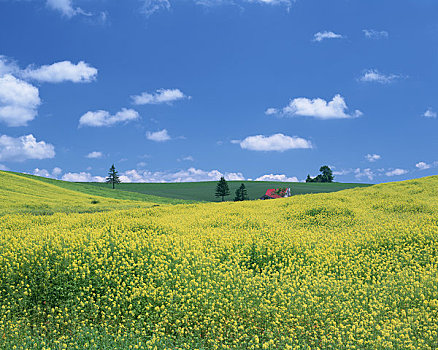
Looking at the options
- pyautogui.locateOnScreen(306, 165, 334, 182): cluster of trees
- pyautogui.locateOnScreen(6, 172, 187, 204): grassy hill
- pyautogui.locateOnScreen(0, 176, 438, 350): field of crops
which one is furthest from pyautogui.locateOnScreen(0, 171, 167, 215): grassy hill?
pyautogui.locateOnScreen(306, 165, 334, 182): cluster of trees

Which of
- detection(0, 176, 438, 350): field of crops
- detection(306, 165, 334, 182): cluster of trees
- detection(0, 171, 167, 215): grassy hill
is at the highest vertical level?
detection(306, 165, 334, 182): cluster of trees

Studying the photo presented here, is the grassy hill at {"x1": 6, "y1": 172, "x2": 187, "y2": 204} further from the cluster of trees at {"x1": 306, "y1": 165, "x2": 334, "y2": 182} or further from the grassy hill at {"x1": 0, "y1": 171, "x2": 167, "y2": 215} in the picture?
the cluster of trees at {"x1": 306, "y1": 165, "x2": 334, "y2": 182}

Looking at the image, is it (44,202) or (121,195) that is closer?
(44,202)

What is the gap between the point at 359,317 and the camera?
715 cm

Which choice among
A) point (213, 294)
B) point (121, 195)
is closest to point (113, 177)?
point (121, 195)

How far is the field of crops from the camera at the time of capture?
6516mm

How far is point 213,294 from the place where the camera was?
766 cm

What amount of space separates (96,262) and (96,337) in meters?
2.79

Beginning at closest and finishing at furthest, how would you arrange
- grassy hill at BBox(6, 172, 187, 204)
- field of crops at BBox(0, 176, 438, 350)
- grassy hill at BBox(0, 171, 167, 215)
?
field of crops at BBox(0, 176, 438, 350) → grassy hill at BBox(0, 171, 167, 215) → grassy hill at BBox(6, 172, 187, 204)

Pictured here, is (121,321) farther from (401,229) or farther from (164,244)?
(401,229)

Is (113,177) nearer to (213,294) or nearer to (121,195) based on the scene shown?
(121,195)

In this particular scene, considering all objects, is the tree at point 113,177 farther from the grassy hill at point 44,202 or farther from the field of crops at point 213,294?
the field of crops at point 213,294

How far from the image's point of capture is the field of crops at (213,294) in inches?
257

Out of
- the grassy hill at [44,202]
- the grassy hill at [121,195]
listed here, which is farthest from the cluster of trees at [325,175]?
the grassy hill at [44,202]
